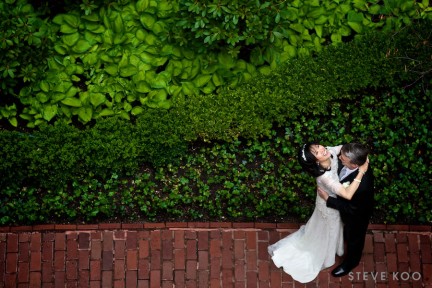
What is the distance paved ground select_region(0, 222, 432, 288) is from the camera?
18.8 ft

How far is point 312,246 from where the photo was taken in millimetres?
5637

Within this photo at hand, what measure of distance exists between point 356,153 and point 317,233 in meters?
1.15

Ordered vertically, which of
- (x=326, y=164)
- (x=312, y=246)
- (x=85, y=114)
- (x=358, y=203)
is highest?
(x=85, y=114)

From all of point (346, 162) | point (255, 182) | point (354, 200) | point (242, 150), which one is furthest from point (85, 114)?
point (354, 200)

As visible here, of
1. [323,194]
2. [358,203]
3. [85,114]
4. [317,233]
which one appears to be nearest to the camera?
[358,203]

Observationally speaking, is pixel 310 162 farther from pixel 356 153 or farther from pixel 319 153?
pixel 356 153

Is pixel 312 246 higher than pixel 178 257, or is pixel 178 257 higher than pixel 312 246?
pixel 312 246

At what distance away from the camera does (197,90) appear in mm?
6488

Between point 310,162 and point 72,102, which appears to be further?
point 72,102

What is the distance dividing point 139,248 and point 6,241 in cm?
141

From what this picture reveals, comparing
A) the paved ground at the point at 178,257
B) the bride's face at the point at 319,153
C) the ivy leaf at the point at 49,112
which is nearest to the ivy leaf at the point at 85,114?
the ivy leaf at the point at 49,112

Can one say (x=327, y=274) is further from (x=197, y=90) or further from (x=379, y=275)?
(x=197, y=90)

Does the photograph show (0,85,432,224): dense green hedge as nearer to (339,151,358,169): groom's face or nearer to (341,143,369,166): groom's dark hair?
(339,151,358,169): groom's face

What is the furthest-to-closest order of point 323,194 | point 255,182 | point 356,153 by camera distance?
point 255,182 < point 323,194 < point 356,153
